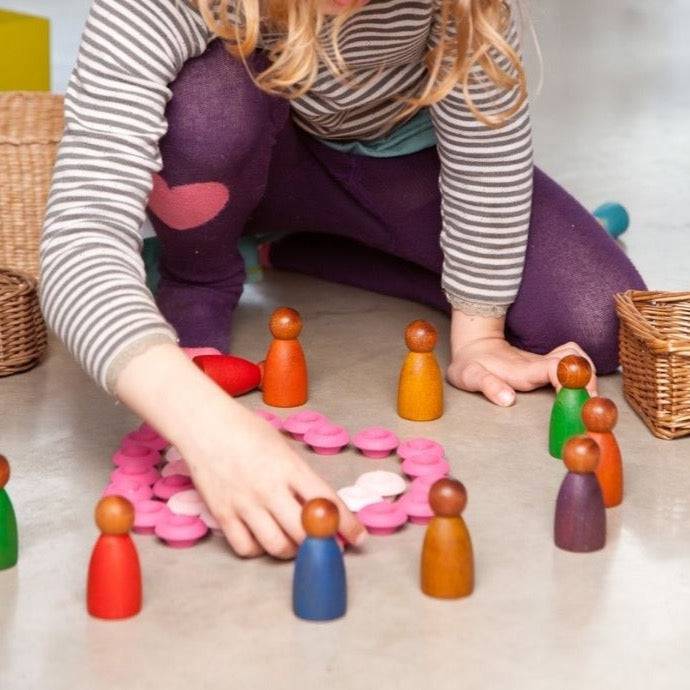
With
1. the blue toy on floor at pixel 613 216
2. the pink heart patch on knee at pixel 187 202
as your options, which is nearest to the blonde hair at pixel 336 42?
the pink heart patch on knee at pixel 187 202

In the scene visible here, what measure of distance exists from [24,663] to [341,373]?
677 mm

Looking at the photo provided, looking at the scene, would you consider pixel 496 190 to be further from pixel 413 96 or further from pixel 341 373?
pixel 341 373

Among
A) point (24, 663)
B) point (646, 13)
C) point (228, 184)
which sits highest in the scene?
point (228, 184)

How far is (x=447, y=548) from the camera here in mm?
1037

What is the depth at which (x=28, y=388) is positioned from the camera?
4.96 feet

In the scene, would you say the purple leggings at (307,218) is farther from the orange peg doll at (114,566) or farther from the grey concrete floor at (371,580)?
the orange peg doll at (114,566)

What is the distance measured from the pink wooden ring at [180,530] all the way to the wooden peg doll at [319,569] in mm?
142

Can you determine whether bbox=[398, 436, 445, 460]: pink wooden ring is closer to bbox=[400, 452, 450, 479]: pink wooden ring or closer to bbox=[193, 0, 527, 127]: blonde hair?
bbox=[400, 452, 450, 479]: pink wooden ring

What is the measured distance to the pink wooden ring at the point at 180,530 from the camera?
1.13 m

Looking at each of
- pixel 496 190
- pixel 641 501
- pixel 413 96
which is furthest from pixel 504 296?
pixel 641 501

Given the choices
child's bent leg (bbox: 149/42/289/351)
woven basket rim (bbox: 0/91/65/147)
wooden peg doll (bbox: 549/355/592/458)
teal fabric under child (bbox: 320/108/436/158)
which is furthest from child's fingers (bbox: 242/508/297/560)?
woven basket rim (bbox: 0/91/65/147)

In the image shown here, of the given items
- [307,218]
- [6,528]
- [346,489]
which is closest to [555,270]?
[307,218]

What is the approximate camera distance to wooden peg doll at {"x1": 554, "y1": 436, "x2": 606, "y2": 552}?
1.12 meters

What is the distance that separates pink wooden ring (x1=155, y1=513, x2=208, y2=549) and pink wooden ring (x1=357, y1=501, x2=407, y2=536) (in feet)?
0.44
